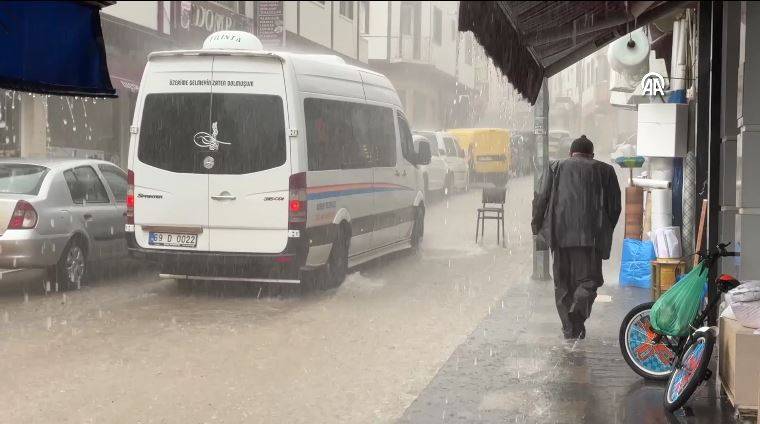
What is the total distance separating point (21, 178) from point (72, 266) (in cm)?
112

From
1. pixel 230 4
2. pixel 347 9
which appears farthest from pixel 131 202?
pixel 347 9

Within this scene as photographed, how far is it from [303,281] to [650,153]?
13.6 feet

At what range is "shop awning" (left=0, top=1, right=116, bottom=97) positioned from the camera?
17.3 ft

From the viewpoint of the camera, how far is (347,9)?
36500 millimetres

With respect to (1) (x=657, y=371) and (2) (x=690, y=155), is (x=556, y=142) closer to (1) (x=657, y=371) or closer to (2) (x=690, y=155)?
(2) (x=690, y=155)

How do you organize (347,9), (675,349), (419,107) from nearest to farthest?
(675,349) → (347,9) → (419,107)

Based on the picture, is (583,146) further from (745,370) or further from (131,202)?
(131,202)

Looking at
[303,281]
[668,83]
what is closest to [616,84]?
[668,83]

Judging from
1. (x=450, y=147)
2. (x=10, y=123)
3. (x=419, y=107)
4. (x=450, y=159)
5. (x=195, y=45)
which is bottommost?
(x=450, y=159)

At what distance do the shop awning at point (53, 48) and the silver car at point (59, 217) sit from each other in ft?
17.9

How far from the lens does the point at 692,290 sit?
6516 mm

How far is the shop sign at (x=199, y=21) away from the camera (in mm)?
23797

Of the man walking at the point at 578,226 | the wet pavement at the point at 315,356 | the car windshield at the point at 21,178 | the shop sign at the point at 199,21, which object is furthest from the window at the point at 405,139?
the shop sign at the point at 199,21

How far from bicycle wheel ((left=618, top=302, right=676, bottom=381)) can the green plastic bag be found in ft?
2.33
